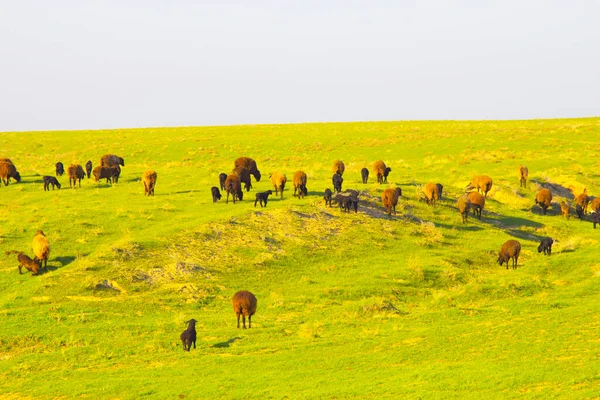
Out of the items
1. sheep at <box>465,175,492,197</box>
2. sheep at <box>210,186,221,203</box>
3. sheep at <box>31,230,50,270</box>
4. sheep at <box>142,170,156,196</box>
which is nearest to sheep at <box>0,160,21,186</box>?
sheep at <box>142,170,156,196</box>

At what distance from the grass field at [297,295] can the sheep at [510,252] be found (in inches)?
25.1

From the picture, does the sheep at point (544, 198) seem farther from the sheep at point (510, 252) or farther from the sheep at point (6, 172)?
the sheep at point (6, 172)

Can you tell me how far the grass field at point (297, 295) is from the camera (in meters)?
17.3

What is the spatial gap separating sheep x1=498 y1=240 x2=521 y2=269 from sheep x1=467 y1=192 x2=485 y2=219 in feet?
24.0

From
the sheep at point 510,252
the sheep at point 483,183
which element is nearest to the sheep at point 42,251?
the sheep at point 510,252

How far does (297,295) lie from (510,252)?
1107 centimetres

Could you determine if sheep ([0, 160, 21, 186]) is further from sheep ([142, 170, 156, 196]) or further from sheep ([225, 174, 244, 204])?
sheep ([225, 174, 244, 204])

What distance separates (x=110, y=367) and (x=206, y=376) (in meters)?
3.59

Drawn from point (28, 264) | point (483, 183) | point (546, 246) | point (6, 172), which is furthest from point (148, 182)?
point (546, 246)

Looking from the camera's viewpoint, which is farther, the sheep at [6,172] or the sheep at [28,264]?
the sheep at [6,172]

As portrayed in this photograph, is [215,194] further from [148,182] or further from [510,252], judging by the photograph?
[510,252]

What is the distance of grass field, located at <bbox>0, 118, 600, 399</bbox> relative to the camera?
56.9 ft

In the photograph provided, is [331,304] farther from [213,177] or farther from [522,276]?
[213,177]

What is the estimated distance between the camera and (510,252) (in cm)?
3083
